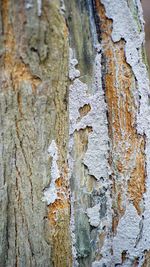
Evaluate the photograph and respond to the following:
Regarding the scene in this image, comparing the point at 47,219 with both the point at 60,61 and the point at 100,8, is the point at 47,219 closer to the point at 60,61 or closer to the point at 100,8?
the point at 60,61

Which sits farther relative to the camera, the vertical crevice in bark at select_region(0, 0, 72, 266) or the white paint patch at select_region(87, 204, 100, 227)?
the white paint patch at select_region(87, 204, 100, 227)

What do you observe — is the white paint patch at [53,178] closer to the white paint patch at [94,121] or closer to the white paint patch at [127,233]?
the white paint patch at [94,121]

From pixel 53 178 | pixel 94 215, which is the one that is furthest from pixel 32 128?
pixel 94 215

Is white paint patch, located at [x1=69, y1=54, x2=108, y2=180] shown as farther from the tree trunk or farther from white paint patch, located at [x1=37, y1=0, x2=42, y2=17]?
white paint patch, located at [x1=37, y1=0, x2=42, y2=17]

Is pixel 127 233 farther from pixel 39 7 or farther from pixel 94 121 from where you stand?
pixel 39 7

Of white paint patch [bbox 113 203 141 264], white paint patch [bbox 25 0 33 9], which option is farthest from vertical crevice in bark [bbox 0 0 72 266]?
white paint patch [bbox 113 203 141 264]

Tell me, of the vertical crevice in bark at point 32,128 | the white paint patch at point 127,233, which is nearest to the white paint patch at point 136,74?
the white paint patch at point 127,233

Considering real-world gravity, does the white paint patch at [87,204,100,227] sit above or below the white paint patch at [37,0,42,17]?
below

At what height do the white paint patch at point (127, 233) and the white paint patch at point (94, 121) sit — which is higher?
the white paint patch at point (94, 121)
